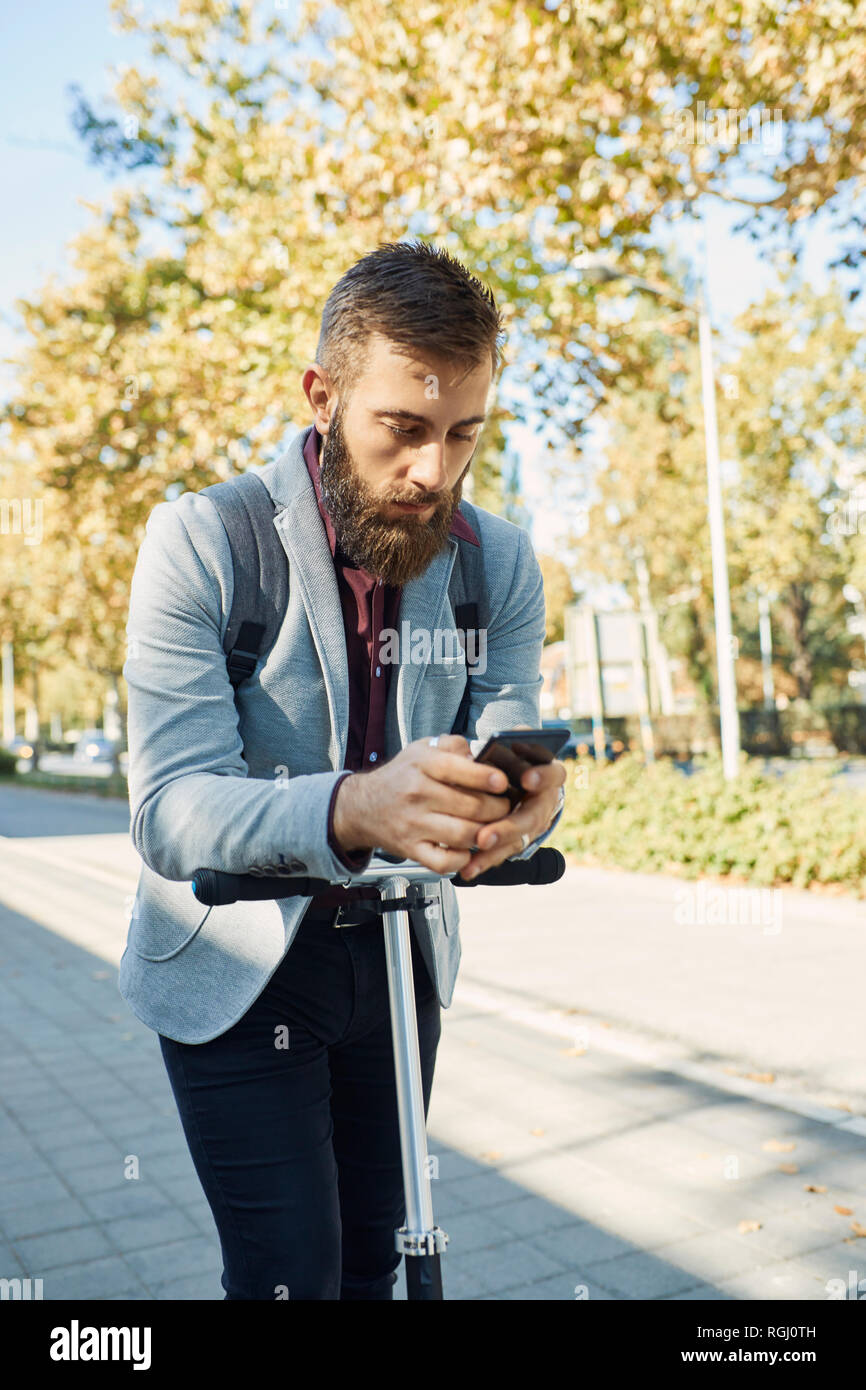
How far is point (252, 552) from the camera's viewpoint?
1.85 metres

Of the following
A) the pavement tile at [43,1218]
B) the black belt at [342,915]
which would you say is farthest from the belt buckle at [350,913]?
the pavement tile at [43,1218]

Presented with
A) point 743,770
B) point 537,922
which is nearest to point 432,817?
point 537,922

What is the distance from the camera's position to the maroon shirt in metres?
1.96

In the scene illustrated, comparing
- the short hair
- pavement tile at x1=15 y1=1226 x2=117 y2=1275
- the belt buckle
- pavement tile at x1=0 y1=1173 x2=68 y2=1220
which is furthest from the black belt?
pavement tile at x1=0 y1=1173 x2=68 y2=1220

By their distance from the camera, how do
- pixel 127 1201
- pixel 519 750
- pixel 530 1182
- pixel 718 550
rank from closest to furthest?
pixel 519 750 → pixel 127 1201 → pixel 530 1182 → pixel 718 550

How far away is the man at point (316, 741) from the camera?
1.69 meters

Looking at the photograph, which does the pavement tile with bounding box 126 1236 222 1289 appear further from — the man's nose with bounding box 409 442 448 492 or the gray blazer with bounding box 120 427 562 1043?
the man's nose with bounding box 409 442 448 492

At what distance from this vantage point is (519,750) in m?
1.36

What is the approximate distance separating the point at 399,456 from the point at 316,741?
45 centimetres

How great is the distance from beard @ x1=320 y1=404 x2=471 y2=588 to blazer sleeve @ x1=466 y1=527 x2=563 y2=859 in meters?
0.24

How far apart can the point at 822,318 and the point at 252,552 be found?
32627 mm

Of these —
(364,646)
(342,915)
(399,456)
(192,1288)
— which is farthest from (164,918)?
(192,1288)

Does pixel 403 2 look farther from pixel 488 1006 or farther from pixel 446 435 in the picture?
pixel 446 435

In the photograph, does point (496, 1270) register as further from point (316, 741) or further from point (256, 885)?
point (256, 885)
